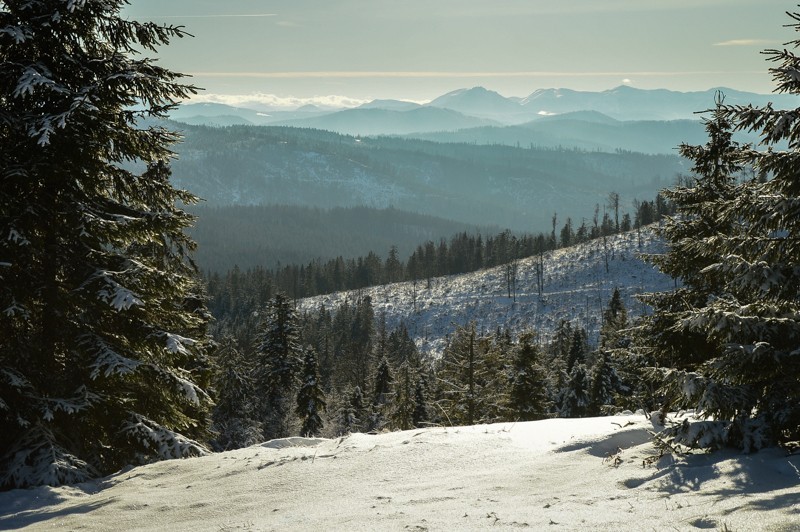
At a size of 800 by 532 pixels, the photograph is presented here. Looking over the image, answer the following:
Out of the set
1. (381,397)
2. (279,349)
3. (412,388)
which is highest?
(279,349)

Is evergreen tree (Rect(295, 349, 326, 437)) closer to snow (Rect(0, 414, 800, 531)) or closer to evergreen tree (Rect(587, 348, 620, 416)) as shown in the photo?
evergreen tree (Rect(587, 348, 620, 416))

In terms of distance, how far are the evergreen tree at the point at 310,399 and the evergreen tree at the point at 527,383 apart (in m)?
13.2

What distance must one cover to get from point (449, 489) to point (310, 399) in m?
33.2

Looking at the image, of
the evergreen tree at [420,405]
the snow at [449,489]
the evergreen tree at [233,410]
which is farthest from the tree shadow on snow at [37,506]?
the evergreen tree at [420,405]

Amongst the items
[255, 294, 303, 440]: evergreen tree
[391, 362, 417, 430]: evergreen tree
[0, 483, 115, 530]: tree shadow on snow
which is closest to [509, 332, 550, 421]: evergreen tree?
[391, 362, 417, 430]: evergreen tree

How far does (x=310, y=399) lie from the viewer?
125ft

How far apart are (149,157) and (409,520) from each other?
7.64m

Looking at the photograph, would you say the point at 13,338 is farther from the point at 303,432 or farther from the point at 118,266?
the point at 303,432

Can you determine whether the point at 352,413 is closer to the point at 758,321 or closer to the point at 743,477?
the point at 758,321

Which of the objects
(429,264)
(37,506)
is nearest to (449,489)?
(37,506)

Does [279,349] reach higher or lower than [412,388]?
higher

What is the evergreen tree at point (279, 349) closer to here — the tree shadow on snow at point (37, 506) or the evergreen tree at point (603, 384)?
the evergreen tree at point (603, 384)

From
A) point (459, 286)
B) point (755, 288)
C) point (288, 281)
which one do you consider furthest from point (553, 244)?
point (755, 288)

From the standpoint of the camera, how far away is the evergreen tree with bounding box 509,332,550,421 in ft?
111
